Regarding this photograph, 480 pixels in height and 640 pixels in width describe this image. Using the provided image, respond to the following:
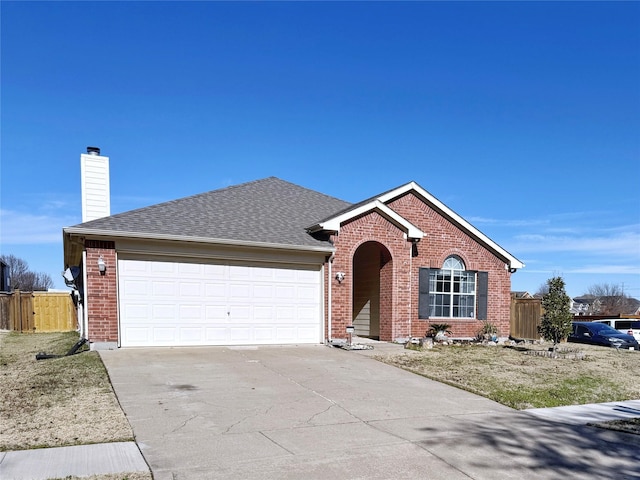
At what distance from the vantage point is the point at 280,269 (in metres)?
13.7

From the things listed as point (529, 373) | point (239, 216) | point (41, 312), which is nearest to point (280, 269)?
point (239, 216)

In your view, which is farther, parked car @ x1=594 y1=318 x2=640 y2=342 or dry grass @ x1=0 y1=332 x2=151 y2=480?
parked car @ x1=594 y1=318 x2=640 y2=342

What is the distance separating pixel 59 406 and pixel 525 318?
18441 millimetres

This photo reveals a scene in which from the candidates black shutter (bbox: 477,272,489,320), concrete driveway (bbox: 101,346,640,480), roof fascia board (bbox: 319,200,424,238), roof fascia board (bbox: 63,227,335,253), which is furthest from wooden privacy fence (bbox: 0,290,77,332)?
black shutter (bbox: 477,272,489,320)

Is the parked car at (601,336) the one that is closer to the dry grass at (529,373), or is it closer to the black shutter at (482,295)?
the dry grass at (529,373)

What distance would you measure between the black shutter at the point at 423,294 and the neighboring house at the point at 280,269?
0.03m

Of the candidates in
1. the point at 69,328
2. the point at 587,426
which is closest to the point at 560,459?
the point at 587,426

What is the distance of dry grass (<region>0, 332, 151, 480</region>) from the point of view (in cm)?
545

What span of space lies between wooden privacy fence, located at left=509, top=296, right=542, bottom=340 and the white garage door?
1059cm

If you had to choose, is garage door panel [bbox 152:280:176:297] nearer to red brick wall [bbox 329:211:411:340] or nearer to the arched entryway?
red brick wall [bbox 329:211:411:340]

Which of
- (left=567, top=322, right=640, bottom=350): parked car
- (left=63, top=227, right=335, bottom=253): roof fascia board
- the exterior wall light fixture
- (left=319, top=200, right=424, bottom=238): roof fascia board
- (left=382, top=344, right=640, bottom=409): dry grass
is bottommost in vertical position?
(left=567, top=322, right=640, bottom=350): parked car

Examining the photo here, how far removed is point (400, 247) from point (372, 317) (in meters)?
2.95

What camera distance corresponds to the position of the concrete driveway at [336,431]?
4949 mm

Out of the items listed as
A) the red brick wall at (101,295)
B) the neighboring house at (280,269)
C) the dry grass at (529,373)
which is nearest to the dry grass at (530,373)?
the dry grass at (529,373)
